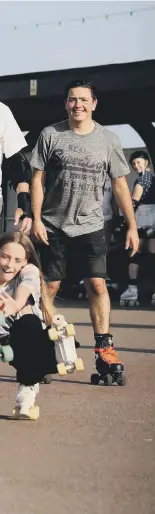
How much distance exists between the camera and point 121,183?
6012mm

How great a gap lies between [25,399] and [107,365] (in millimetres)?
1234

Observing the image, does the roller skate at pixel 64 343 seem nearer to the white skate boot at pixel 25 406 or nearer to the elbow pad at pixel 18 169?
the white skate boot at pixel 25 406

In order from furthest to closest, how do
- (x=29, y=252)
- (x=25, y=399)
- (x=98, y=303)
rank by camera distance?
1. (x=98, y=303)
2. (x=29, y=252)
3. (x=25, y=399)

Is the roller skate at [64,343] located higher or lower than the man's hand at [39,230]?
lower

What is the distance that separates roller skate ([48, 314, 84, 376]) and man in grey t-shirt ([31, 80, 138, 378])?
1407 mm

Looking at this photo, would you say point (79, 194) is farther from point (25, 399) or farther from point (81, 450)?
point (81, 450)

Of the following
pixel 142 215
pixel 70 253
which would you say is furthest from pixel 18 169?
pixel 142 215

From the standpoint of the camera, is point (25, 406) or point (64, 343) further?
point (25, 406)

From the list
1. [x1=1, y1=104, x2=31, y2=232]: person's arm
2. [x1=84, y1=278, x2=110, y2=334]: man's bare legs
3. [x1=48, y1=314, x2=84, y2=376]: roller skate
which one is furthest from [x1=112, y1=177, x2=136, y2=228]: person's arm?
[x1=48, y1=314, x2=84, y2=376]: roller skate

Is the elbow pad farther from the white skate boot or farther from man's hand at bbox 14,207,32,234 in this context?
the white skate boot

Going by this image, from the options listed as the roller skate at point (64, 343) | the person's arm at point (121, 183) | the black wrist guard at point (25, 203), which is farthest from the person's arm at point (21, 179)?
the roller skate at point (64, 343)

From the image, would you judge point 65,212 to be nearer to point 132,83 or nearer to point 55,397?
point 55,397

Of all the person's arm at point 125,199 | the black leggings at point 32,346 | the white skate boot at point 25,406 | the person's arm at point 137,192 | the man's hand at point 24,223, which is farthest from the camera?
the person's arm at point 137,192

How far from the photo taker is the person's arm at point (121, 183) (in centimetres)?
590
